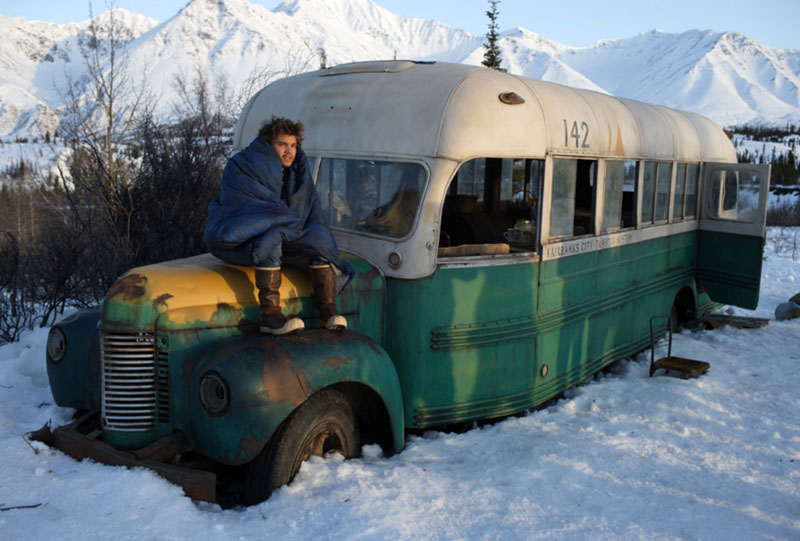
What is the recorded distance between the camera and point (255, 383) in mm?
3502

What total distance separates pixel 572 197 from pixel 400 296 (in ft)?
5.92

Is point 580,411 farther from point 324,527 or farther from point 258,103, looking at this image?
point 258,103

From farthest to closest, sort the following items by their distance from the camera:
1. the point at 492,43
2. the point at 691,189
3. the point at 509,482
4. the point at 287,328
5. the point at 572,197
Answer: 1. the point at 492,43
2. the point at 691,189
3. the point at 572,197
4. the point at 509,482
5. the point at 287,328

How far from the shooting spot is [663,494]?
418 centimetres

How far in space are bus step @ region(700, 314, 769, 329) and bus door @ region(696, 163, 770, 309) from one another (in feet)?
1.84

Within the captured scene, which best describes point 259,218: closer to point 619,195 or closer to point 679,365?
point 619,195

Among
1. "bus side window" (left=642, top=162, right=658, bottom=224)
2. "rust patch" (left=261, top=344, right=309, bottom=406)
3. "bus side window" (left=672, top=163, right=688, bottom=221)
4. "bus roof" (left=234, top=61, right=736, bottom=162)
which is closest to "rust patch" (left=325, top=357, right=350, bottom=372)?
"rust patch" (left=261, top=344, right=309, bottom=406)

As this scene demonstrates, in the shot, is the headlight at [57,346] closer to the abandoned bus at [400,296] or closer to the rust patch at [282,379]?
the abandoned bus at [400,296]

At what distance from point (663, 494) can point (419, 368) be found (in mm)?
1710

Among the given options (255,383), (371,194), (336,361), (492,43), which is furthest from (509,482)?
(492,43)

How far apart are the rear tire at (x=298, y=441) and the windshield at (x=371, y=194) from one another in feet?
4.07

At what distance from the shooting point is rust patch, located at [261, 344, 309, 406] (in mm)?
3545

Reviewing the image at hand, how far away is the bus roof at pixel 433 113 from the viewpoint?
458 cm

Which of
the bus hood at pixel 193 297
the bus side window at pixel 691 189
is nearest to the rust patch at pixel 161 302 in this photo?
the bus hood at pixel 193 297
